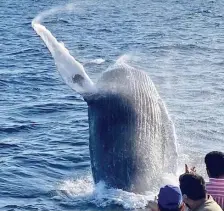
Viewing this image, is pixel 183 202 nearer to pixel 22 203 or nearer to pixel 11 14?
pixel 22 203

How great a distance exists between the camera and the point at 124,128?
13.8 meters

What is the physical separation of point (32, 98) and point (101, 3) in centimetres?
4883

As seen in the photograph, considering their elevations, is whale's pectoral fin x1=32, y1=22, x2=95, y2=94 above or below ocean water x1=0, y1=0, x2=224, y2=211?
above

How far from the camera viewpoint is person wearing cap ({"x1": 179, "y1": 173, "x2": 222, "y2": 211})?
9.56 meters

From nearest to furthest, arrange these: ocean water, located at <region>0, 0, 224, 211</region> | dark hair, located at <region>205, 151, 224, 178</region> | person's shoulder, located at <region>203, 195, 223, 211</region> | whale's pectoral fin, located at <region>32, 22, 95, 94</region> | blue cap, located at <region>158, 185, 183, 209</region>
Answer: blue cap, located at <region>158, 185, 183, 209</region> < person's shoulder, located at <region>203, 195, 223, 211</region> < dark hair, located at <region>205, 151, 224, 178</region> < whale's pectoral fin, located at <region>32, 22, 95, 94</region> < ocean water, located at <region>0, 0, 224, 211</region>

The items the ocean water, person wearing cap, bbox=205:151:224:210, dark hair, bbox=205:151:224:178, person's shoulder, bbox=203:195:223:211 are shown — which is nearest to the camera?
person's shoulder, bbox=203:195:223:211

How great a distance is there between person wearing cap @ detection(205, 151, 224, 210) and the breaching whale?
9.76 ft

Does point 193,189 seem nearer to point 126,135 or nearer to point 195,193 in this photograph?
point 195,193

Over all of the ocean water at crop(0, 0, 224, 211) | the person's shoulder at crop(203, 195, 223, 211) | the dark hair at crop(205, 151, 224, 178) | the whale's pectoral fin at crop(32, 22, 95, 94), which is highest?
the whale's pectoral fin at crop(32, 22, 95, 94)

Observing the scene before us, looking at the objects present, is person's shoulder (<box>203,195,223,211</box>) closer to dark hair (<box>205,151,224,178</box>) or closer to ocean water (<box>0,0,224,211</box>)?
dark hair (<box>205,151,224,178</box>)

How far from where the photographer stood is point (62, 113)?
22891mm

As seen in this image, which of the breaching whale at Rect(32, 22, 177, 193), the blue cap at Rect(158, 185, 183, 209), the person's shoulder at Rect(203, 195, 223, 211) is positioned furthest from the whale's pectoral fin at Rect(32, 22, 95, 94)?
the blue cap at Rect(158, 185, 183, 209)

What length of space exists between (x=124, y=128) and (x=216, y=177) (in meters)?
3.42

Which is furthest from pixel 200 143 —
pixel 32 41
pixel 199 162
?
pixel 32 41
